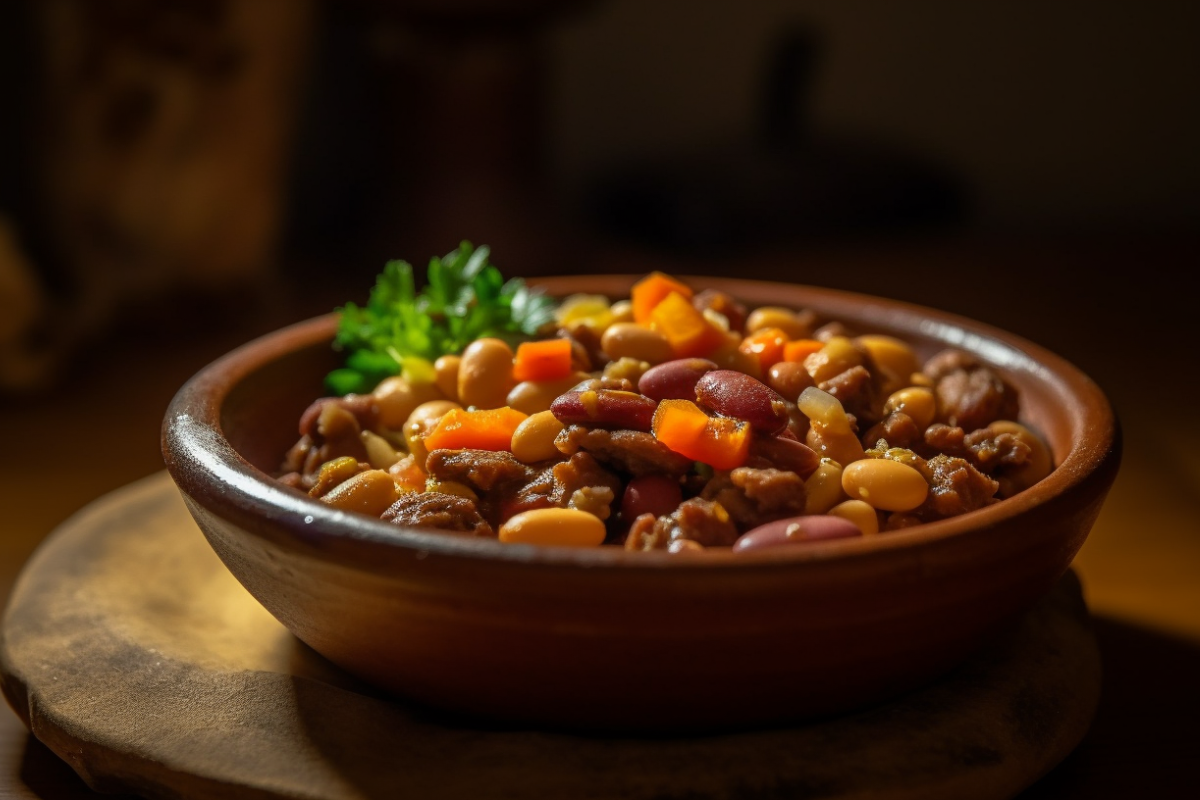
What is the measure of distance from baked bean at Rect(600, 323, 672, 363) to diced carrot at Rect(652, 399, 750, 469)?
29cm

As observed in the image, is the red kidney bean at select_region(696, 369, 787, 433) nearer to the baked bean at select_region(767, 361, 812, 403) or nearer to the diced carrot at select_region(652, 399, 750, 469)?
the diced carrot at select_region(652, 399, 750, 469)

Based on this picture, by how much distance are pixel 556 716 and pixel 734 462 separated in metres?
0.38

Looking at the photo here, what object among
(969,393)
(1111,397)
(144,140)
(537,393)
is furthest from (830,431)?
(144,140)

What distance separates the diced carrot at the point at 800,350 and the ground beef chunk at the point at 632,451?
0.43 meters

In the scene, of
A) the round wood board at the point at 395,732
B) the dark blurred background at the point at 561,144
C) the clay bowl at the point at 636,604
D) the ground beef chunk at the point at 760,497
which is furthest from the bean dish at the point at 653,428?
the dark blurred background at the point at 561,144

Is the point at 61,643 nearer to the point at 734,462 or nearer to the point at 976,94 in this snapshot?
the point at 734,462

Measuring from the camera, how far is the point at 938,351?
206 cm

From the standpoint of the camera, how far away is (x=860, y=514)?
4.85 ft

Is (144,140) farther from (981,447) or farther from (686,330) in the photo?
(981,447)

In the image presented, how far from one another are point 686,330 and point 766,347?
5.1 inches

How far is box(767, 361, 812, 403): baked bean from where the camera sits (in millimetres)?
1738

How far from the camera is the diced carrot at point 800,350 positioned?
1.91 metres

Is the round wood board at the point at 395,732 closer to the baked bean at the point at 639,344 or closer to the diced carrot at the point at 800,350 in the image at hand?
the diced carrot at the point at 800,350

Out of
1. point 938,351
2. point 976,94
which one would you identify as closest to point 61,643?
point 938,351
